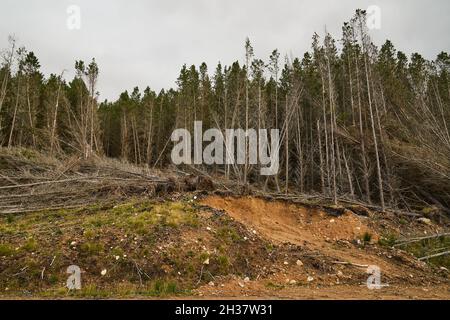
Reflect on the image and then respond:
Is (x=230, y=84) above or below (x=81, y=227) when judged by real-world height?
above

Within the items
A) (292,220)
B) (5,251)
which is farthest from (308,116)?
(5,251)

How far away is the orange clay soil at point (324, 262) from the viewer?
29.2ft

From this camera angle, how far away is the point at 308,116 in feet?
117

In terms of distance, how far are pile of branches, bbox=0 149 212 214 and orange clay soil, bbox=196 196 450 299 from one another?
2510 millimetres

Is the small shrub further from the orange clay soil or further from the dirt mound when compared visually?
the dirt mound

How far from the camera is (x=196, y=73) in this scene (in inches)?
1633

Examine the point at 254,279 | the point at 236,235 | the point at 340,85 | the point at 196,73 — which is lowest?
the point at 254,279

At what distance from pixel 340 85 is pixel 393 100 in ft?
24.8

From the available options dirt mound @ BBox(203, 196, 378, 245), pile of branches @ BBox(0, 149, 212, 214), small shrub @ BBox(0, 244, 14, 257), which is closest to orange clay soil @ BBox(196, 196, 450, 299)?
dirt mound @ BBox(203, 196, 378, 245)

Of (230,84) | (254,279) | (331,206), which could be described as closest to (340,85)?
(230,84)

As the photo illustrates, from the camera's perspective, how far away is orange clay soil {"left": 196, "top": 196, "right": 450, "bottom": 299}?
890 centimetres
